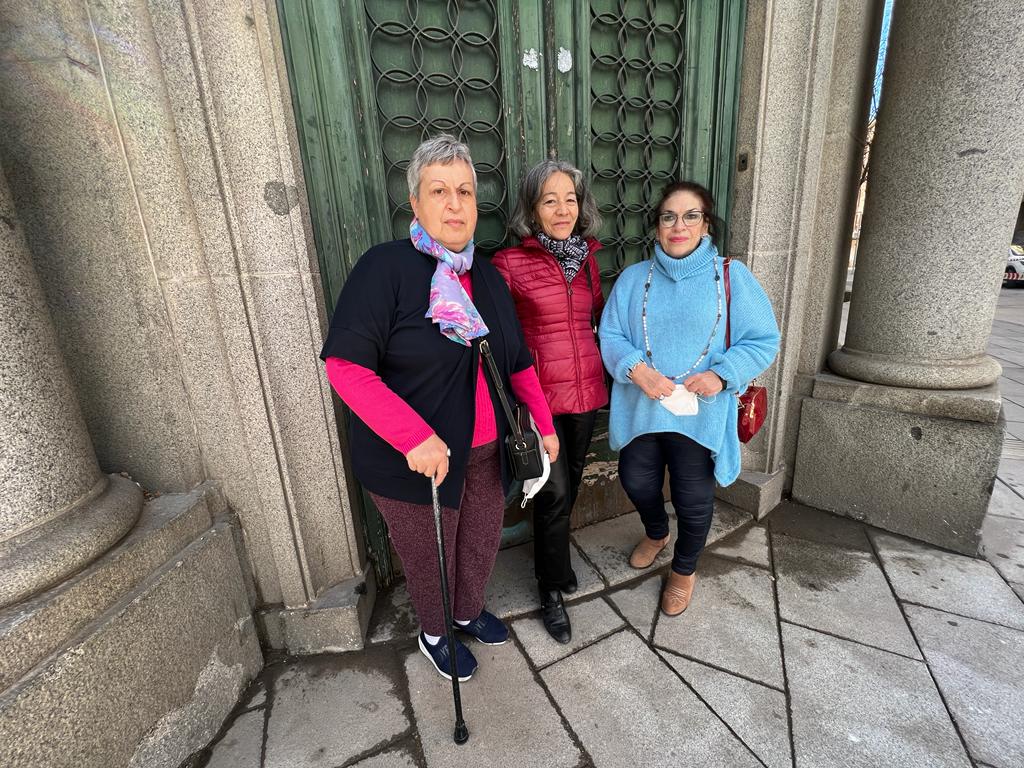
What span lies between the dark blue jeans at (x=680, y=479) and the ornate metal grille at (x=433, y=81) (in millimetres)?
1507

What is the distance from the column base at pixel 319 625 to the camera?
2.24 meters

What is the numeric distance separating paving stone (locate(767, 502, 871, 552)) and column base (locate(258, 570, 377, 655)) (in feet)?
8.45

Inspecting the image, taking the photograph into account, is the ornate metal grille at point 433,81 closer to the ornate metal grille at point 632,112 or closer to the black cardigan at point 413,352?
the ornate metal grille at point 632,112

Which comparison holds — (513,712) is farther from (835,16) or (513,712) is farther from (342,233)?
(835,16)

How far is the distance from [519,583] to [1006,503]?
3348mm

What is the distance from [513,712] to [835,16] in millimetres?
3953

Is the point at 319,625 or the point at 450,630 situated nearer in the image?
the point at 450,630

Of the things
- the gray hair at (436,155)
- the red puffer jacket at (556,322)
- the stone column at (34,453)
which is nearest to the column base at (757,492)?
the red puffer jacket at (556,322)

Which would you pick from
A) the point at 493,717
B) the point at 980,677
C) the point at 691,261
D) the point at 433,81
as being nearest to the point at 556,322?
the point at 691,261

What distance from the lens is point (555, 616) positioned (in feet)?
7.72

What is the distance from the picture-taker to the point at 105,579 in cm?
156

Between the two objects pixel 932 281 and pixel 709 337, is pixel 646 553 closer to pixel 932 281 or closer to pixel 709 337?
pixel 709 337

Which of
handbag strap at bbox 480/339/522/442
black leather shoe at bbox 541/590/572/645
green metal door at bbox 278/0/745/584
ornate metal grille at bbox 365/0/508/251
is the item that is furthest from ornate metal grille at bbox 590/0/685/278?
black leather shoe at bbox 541/590/572/645

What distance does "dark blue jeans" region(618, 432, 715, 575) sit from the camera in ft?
7.47
